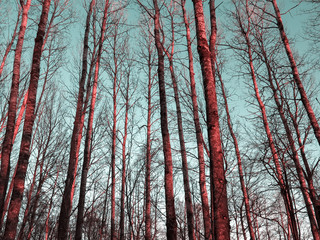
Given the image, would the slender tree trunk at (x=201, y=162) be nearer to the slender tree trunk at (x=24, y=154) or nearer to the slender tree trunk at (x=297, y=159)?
the slender tree trunk at (x=297, y=159)

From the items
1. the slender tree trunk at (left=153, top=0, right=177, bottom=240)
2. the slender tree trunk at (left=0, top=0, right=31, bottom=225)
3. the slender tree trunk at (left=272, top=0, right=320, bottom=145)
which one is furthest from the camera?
the slender tree trunk at (left=272, top=0, right=320, bottom=145)

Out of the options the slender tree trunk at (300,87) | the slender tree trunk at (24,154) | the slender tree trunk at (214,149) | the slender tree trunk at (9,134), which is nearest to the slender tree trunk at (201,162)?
the slender tree trunk at (300,87)

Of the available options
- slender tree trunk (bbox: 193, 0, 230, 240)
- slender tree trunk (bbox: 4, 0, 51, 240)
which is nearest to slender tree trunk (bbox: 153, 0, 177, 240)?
slender tree trunk (bbox: 193, 0, 230, 240)

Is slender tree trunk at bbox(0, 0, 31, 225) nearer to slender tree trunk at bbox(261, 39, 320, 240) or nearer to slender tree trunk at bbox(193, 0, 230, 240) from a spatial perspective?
slender tree trunk at bbox(193, 0, 230, 240)

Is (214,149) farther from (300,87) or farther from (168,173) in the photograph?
(300,87)

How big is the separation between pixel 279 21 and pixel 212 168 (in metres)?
6.16

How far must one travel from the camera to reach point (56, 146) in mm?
11211

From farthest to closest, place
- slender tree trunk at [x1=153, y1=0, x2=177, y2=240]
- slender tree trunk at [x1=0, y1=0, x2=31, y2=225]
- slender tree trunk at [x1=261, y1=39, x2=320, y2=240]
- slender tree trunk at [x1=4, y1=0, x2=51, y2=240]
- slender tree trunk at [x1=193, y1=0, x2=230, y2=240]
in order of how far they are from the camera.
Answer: slender tree trunk at [x1=261, y1=39, x2=320, y2=240] < slender tree trunk at [x1=0, y1=0, x2=31, y2=225] < slender tree trunk at [x1=153, y1=0, x2=177, y2=240] < slender tree trunk at [x1=4, y1=0, x2=51, y2=240] < slender tree trunk at [x1=193, y1=0, x2=230, y2=240]

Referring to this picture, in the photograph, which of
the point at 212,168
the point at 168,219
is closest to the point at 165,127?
the point at 168,219

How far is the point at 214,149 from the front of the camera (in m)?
2.61

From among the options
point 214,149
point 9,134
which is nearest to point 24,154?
point 9,134

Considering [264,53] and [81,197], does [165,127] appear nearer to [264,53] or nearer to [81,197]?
[81,197]

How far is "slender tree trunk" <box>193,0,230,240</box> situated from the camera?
2238mm

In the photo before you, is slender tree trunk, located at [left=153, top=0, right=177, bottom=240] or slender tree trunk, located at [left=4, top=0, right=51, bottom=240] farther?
slender tree trunk, located at [left=153, top=0, right=177, bottom=240]
